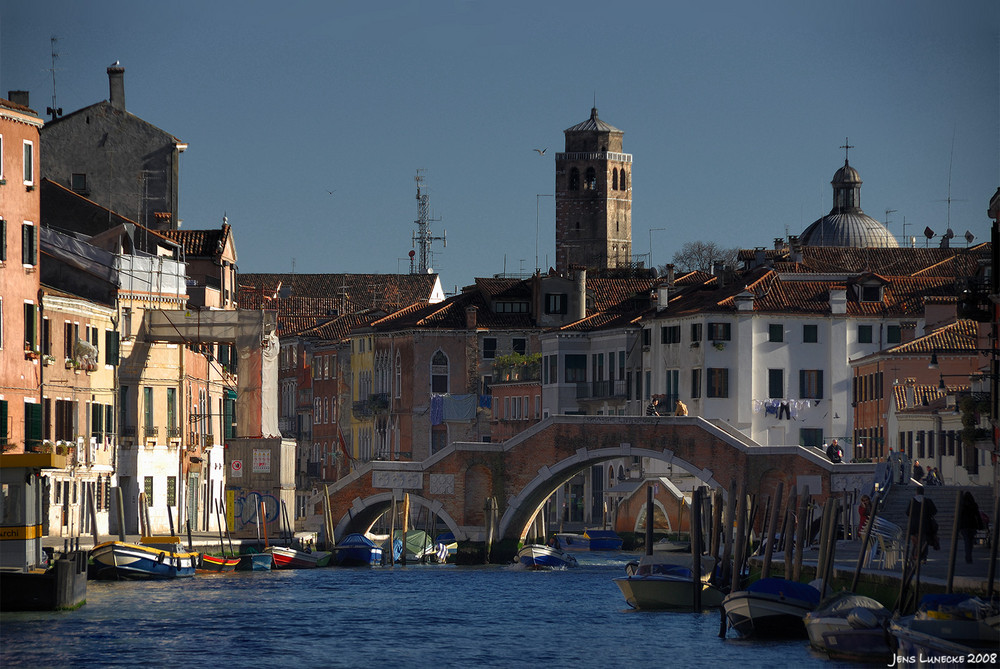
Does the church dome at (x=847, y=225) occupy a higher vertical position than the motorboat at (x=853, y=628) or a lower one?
higher

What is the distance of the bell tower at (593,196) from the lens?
385 ft

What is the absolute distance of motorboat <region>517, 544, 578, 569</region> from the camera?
59.5 meters

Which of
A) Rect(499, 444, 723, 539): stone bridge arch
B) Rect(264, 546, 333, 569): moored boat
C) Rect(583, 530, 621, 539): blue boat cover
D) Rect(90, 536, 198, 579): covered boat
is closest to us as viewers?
Rect(90, 536, 198, 579): covered boat

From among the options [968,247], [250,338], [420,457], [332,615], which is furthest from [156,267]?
[968,247]

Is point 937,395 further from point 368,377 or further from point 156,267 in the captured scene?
point 368,377

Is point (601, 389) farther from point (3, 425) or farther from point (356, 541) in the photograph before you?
point (3, 425)

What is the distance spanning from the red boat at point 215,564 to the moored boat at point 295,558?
2.45 metres

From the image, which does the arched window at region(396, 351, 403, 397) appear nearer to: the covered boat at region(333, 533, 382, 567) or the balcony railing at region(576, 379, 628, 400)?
the balcony railing at region(576, 379, 628, 400)

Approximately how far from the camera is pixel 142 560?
4831 centimetres

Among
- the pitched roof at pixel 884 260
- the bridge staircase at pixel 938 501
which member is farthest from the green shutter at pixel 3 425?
the pitched roof at pixel 884 260

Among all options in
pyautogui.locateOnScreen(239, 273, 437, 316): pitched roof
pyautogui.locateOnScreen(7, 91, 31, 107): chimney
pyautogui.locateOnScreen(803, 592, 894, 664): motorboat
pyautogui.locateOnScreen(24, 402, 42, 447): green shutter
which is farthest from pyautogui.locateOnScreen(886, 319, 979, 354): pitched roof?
pyautogui.locateOnScreen(239, 273, 437, 316): pitched roof

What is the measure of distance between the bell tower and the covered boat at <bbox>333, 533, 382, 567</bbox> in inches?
2232

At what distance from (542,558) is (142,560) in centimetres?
1437

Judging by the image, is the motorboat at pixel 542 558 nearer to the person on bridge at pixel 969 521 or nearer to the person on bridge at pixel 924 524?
the person on bridge at pixel 969 521
